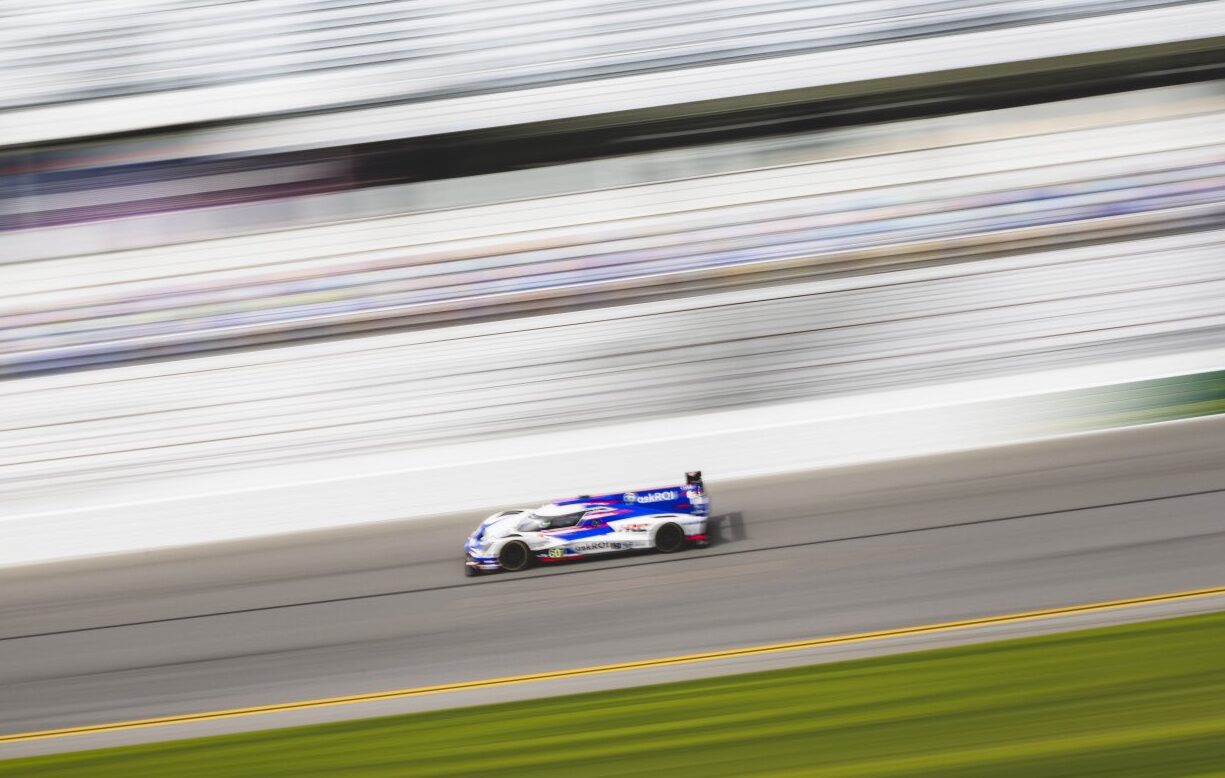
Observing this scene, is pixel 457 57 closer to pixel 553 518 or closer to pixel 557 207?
pixel 557 207

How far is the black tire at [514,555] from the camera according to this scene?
752 centimetres

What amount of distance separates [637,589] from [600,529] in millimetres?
712

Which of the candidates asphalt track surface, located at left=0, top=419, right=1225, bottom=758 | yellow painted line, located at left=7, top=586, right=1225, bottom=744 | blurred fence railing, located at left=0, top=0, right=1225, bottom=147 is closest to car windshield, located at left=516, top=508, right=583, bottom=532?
asphalt track surface, located at left=0, top=419, right=1225, bottom=758

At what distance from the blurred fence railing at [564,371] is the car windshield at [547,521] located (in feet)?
12.0

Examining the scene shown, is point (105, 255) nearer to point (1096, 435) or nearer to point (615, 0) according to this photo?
point (615, 0)

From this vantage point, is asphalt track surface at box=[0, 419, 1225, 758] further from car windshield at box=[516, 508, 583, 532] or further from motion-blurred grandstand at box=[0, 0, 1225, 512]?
motion-blurred grandstand at box=[0, 0, 1225, 512]

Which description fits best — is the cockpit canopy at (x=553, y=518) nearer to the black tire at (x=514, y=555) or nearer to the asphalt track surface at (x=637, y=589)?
the black tire at (x=514, y=555)

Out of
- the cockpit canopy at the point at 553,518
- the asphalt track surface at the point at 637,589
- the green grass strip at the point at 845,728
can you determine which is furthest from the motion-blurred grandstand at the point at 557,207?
the green grass strip at the point at 845,728

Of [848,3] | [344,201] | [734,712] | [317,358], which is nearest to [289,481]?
[317,358]

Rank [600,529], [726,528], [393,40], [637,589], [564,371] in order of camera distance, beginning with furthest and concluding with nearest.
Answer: [393,40], [564,371], [726,528], [600,529], [637,589]

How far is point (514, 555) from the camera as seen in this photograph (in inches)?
297

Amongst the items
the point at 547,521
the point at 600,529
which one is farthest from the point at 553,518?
the point at 600,529

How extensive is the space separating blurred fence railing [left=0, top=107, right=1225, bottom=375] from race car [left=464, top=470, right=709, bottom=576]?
4.37 metres

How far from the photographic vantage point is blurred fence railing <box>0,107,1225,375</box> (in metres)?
11.6
